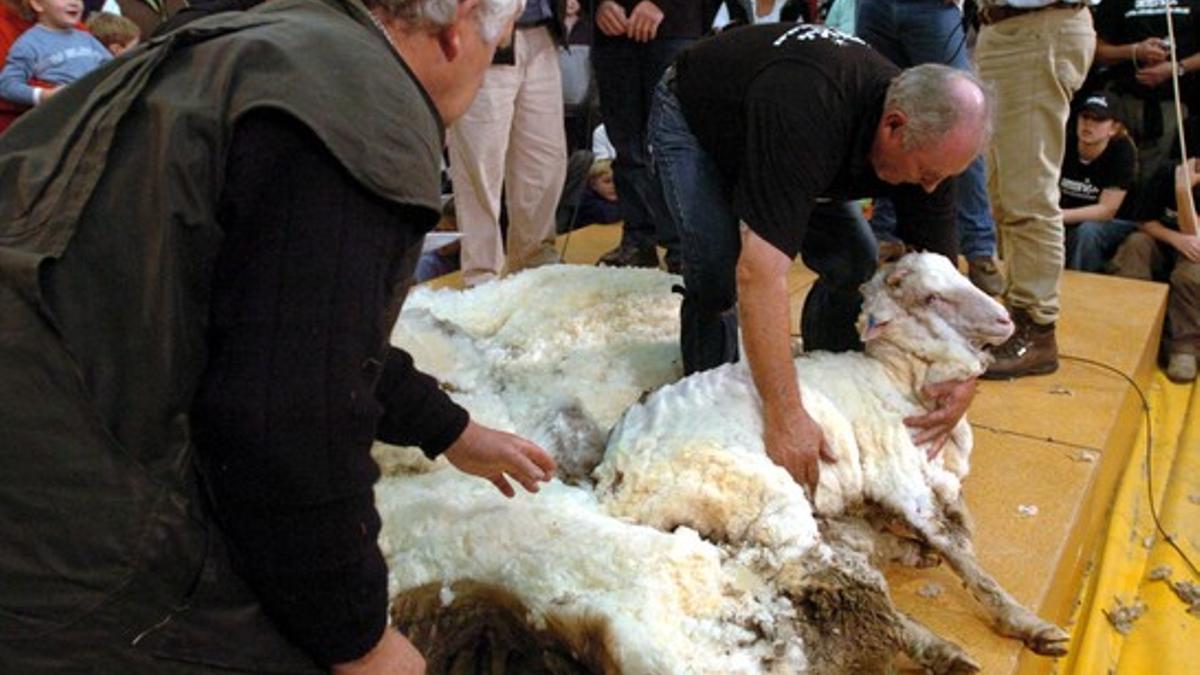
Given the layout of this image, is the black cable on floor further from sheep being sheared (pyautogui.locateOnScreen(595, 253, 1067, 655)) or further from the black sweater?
the black sweater

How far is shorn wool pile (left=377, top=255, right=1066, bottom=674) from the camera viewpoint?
187 cm

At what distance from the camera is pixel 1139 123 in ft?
16.9

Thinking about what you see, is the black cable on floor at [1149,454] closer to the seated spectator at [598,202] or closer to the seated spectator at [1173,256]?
the seated spectator at [1173,256]

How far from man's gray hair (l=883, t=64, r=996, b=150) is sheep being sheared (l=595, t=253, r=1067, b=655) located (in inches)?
12.7

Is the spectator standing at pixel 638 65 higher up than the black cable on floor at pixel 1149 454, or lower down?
higher up

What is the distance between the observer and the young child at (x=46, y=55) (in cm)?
422

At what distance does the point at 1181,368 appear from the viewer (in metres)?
4.25

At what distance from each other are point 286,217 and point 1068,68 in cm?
323

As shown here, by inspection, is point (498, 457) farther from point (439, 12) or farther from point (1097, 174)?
point (1097, 174)

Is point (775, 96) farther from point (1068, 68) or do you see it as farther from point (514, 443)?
point (1068, 68)

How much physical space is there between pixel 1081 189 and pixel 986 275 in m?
1.28

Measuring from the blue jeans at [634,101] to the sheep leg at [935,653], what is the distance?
8.36 ft

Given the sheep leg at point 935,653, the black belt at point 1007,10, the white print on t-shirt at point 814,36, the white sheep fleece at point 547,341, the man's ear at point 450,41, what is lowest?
the white sheep fleece at point 547,341

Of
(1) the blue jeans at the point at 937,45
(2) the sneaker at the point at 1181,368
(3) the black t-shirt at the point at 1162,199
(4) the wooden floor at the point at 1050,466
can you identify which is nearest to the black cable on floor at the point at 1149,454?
(4) the wooden floor at the point at 1050,466
